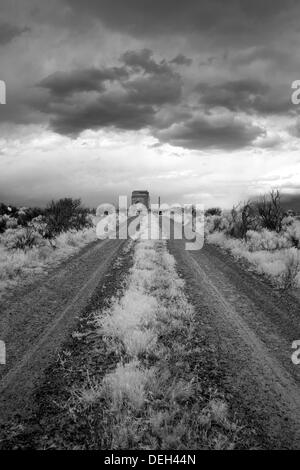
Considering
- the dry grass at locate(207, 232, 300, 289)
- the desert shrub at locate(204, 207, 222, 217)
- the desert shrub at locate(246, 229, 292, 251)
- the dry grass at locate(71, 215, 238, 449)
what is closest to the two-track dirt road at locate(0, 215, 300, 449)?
the dry grass at locate(71, 215, 238, 449)

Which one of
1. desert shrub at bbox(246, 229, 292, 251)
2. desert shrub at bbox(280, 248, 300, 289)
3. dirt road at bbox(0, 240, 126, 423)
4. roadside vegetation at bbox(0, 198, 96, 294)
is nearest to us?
dirt road at bbox(0, 240, 126, 423)

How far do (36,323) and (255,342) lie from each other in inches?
195

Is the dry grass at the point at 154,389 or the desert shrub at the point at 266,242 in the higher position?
the desert shrub at the point at 266,242

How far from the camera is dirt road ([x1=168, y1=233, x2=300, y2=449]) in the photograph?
4547 millimetres

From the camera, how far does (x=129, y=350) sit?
6.06 meters

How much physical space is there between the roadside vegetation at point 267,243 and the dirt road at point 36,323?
6.51m

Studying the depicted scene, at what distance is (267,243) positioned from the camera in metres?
16.5

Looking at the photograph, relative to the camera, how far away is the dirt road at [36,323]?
510cm

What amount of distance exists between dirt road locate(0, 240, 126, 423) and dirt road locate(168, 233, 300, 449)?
3126mm

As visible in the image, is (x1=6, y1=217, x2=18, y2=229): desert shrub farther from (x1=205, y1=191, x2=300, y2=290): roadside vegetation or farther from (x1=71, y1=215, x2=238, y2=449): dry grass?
(x1=71, y1=215, x2=238, y2=449): dry grass

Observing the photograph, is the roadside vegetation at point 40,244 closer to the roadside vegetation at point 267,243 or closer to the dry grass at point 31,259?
the dry grass at point 31,259

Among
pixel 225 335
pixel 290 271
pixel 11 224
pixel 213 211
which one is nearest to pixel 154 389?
pixel 225 335

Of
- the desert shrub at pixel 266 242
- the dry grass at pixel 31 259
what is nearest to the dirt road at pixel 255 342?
the desert shrub at pixel 266 242

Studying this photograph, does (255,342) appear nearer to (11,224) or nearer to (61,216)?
(61,216)
